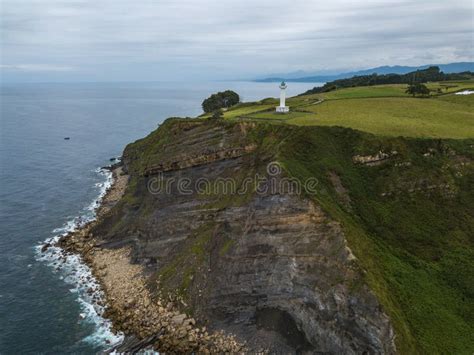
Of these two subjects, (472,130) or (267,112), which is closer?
(472,130)

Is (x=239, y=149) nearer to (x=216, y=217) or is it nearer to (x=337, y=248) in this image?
(x=216, y=217)

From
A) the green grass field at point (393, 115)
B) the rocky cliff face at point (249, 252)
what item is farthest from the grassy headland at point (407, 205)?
the rocky cliff face at point (249, 252)

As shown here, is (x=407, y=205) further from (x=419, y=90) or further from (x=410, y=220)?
(x=419, y=90)

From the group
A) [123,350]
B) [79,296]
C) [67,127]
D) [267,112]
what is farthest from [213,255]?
[67,127]

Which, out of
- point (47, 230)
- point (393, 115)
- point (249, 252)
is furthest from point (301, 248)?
point (47, 230)

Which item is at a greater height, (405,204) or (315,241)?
(405,204)

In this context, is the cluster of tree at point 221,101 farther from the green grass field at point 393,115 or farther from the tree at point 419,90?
the tree at point 419,90
